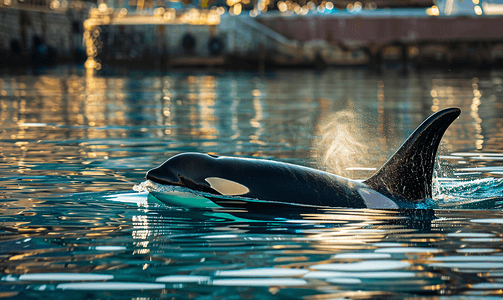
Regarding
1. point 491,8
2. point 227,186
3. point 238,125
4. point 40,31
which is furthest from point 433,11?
point 227,186

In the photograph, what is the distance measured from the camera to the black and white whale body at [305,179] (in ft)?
20.8

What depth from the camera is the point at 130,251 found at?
515 centimetres

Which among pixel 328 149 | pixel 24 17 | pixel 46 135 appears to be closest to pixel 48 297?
pixel 328 149

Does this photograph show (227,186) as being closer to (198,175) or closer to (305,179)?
(198,175)

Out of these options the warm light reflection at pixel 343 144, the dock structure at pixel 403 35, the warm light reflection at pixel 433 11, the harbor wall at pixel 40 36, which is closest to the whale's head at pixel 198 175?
the warm light reflection at pixel 343 144

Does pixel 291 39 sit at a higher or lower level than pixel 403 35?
lower

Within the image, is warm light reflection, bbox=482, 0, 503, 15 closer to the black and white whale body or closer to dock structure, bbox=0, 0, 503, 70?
dock structure, bbox=0, 0, 503, 70

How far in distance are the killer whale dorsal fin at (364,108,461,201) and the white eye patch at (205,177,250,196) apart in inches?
45.9

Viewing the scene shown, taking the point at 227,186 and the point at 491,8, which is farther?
the point at 491,8

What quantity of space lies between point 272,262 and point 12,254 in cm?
170

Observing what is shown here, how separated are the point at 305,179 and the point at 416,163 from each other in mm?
926

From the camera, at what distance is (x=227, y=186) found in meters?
6.44

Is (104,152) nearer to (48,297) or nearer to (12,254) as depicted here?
(12,254)

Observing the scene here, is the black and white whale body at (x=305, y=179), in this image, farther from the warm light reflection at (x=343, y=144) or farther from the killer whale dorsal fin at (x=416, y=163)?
the warm light reflection at (x=343, y=144)
